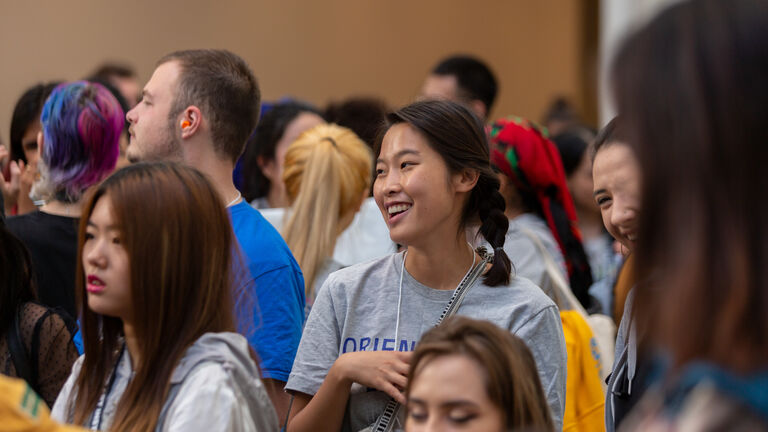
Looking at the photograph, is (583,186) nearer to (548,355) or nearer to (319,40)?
(548,355)

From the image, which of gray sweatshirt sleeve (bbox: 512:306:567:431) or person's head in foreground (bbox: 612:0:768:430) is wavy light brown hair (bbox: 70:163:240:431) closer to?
gray sweatshirt sleeve (bbox: 512:306:567:431)

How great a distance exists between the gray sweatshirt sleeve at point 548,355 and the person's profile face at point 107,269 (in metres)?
0.97

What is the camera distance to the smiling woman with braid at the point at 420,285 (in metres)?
2.31

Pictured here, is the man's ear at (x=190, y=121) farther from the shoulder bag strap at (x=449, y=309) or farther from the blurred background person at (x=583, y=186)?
the blurred background person at (x=583, y=186)

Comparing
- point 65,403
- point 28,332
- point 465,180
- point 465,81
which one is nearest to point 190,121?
point 28,332

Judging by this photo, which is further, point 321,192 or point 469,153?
point 321,192

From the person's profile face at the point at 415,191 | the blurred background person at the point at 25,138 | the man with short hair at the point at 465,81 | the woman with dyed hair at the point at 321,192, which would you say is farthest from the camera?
the man with short hair at the point at 465,81

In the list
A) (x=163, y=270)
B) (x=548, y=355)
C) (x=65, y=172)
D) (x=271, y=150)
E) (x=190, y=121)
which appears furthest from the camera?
(x=271, y=150)

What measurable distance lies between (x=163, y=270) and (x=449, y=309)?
2.53 ft

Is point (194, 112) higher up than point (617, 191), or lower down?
higher up

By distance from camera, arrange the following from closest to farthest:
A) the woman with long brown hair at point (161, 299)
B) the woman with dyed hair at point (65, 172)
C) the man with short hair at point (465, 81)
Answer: the woman with long brown hair at point (161, 299), the woman with dyed hair at point (65, 172), the man with short hair at point (465, 81)

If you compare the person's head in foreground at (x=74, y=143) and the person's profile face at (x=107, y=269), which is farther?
the person's head in foreground at (x=74, y=143)

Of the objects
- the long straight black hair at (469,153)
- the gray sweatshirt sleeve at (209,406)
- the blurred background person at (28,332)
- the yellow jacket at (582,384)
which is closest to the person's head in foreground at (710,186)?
the gray sweatshirt sleeve at (209,406)

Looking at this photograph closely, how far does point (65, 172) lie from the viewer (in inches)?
125
